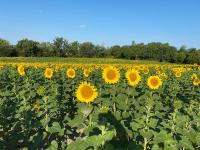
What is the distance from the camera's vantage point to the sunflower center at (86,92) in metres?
5.44

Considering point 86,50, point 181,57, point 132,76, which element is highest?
point 132,76

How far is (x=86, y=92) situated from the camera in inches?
→ 216

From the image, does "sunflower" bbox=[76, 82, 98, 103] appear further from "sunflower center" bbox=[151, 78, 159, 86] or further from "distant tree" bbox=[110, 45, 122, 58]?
"distant tree" bbox=[110, 45, 122, 58]

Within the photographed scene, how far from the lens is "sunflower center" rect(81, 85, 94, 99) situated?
5.44 meters

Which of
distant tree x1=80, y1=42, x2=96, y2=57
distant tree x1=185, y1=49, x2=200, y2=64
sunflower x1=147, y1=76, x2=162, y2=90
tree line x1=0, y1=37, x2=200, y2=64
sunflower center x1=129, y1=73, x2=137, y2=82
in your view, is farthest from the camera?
distant tree x1=80, y1=42, x2=96, y2=57

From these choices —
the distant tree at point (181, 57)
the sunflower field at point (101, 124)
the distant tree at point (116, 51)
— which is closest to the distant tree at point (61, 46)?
the distant tree at point (116, 51)

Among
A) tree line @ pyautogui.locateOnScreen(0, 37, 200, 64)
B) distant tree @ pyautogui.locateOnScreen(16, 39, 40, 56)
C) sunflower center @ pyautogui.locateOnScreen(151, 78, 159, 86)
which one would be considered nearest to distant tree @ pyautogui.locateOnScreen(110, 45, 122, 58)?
tree line @ pyautogui.locateOnScreen(0, 37, 200, 64)

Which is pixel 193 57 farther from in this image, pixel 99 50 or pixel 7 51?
pixel 7 51

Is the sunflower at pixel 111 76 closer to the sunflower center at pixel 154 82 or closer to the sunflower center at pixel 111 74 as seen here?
the sunflower center at pixel 111 74

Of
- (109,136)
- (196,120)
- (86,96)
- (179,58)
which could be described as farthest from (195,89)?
(179,58)

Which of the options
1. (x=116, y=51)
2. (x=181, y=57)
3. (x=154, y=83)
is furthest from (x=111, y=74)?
(x=116, y=51)

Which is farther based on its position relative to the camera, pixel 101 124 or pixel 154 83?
pixel 154 83

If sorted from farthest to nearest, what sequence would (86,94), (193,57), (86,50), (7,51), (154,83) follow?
(86,50), (193,57), (7,51), (154,83), (86,94)

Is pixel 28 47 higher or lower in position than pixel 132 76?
lower
